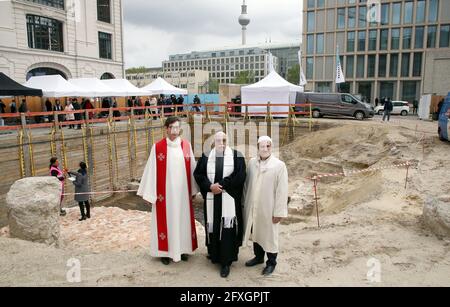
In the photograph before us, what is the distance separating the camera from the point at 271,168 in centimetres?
418

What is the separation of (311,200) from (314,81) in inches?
1596

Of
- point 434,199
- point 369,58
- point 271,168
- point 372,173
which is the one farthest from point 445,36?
point 271,168

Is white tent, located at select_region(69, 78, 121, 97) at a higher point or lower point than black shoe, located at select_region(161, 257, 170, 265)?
higher

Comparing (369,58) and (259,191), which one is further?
(369,58)

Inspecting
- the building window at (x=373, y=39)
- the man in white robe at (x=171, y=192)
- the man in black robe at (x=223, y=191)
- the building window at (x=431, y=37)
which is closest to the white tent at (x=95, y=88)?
the man in white robe at (x=171, y=192)

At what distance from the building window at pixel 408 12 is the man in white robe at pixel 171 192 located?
4674cm

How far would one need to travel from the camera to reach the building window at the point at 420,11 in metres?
41.6

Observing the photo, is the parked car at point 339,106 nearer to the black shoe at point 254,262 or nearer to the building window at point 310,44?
the black shoe at point 254,262

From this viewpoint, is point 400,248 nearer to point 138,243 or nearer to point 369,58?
point 138,243

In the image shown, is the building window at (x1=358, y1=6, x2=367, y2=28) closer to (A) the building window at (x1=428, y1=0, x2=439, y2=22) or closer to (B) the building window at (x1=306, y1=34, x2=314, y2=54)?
(B) the building window at (x1=306, y1=34, x2=314, y2=54)

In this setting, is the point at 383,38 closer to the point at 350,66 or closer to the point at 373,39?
the point at 373,39

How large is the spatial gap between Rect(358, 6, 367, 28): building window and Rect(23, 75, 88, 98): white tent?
128ft

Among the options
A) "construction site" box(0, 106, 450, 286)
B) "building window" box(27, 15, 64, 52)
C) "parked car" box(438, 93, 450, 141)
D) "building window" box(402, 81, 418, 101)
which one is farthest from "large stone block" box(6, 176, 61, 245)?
"building window" box(402, 81, 418, 101)

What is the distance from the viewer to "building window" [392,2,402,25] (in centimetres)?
4291
